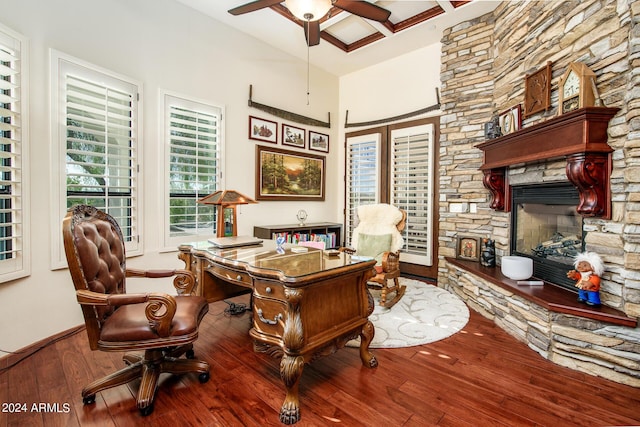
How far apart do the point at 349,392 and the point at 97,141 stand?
3.08 metres

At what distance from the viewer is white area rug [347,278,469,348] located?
266cm

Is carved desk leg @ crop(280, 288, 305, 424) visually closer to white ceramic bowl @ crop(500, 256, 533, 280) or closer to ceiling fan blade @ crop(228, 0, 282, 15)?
white ceramic bowl @ crop(500, 256, 533, 280)

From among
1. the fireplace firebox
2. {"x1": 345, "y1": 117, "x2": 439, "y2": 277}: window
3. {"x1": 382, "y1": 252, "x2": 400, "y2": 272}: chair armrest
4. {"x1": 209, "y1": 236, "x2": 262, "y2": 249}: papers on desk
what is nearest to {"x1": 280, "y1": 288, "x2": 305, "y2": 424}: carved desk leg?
{"x1": 209, "y1": 236, "x2": 262, "y2": 249}: papers on desk

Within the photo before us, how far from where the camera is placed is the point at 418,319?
10.2 ft

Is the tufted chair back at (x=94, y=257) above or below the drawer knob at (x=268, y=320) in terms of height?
above

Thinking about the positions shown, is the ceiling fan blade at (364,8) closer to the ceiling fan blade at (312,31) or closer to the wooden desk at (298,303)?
the ceiling fan blade at (312,31)

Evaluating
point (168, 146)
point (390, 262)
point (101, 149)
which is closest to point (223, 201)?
point (168, 146)

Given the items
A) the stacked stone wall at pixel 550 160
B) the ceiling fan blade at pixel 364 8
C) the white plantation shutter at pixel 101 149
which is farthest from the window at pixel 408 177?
the white plantation shutter at pixel 101 149

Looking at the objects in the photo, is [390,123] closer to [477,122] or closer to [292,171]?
[477,122]

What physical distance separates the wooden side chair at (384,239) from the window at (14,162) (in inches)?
117

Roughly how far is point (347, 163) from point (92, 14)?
3964 millimetres

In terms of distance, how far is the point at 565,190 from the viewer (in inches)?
107

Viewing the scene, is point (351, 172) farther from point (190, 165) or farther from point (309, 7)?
point (309, 7)

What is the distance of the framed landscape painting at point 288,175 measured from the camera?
14.8 feet
